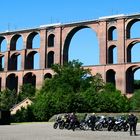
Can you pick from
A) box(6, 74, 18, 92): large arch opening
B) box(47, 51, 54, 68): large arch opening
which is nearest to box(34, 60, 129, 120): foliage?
box(47, 51, 54, 68): large arch opening

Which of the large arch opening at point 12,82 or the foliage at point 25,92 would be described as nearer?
the foliage at point 25,92

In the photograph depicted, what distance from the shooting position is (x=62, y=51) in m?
90.7

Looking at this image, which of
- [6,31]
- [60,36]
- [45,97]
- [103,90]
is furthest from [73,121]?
→ [6,31]

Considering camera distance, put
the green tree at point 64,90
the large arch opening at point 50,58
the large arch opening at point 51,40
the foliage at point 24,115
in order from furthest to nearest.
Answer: the large arch opening at point 51,40 < the large arch opening at point 50,58 < the foliage at point 24,115 < the green tree at point 64,90

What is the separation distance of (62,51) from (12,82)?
1483 cm

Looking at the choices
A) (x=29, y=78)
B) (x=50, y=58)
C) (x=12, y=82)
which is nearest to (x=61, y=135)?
(x=50, y=58)

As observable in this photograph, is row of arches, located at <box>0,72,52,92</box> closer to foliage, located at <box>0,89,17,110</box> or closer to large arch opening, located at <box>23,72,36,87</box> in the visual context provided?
large arch opening, located at <box>23,72,36,87</box>

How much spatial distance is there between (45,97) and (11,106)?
23.3m

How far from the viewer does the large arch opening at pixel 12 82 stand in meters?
95.7

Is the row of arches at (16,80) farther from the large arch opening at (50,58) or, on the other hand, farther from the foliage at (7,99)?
the foliage at (7,99)

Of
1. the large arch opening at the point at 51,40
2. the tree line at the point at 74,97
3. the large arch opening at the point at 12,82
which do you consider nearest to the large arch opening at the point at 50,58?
the large arch opening at the point at 51,40

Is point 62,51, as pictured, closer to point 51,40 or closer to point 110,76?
point 51,40

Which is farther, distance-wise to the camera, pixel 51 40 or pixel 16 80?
pixel 16 80

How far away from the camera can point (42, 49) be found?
93.6m
